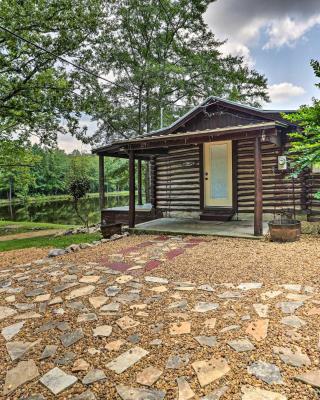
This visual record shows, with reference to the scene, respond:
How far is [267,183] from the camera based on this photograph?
888cm

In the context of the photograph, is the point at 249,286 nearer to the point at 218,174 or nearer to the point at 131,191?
the point at 131,191

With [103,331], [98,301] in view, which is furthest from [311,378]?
[98,301]

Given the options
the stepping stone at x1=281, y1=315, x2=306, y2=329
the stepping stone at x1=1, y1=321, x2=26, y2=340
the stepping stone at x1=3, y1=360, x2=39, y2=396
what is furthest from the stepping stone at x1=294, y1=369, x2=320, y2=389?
the stepping stone at x1=1, y1=321, x2=26, y2=340

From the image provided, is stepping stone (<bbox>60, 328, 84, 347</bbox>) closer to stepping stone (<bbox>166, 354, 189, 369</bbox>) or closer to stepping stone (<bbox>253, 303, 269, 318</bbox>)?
stepping stone (<bbox>166, 354, 189, 369</bbox>)

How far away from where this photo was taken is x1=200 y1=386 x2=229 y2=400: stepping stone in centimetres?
189

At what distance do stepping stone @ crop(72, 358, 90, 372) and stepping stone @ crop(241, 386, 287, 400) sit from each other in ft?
3.77

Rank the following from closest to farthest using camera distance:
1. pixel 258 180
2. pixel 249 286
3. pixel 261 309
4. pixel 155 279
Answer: pixel 261 309
pixel 249 286
pixel 155 279
pixel 258 180

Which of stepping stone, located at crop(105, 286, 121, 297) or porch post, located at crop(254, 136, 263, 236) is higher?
porch post, located at crop(254, 136, 263, 236)

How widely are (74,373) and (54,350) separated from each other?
40 centimetres

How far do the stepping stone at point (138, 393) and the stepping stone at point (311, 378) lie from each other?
92 centimetres

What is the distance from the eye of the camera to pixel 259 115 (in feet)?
28.4

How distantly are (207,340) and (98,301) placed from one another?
1434mm

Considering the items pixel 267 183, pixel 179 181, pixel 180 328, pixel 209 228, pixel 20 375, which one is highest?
pixel 179 181

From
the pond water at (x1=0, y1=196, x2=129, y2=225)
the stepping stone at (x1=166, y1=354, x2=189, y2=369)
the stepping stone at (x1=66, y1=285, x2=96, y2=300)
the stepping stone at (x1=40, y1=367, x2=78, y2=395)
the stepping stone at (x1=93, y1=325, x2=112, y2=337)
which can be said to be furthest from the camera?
the pond water at (x1=0, y1=196, x2=129, y2=225)
